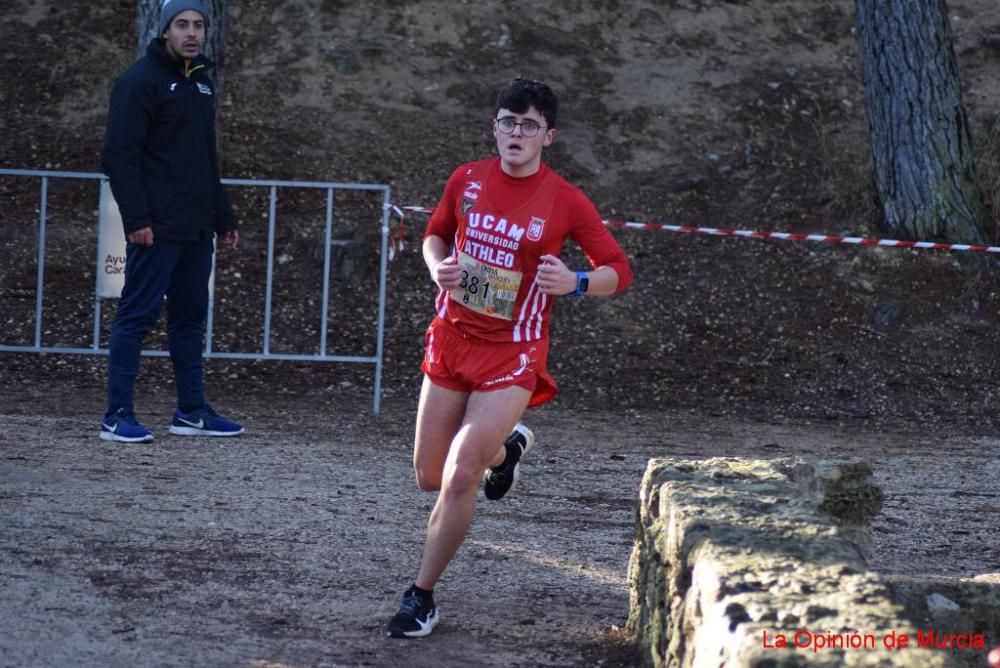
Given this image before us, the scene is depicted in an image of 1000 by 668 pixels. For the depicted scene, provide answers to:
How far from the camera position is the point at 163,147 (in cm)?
731

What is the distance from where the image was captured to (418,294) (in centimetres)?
1137

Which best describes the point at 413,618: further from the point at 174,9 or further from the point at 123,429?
the point at 174,9

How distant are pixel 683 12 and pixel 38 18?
6.72 m

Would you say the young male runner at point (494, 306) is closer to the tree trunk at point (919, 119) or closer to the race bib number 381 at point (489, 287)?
the race bib number 381 at point (489, 287)

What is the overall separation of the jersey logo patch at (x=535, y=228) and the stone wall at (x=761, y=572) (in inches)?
33.9

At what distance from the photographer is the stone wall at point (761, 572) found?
3.09 meters

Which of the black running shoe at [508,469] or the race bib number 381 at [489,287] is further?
the black running shoe at [508,469]

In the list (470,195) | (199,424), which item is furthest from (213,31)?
(470,195)

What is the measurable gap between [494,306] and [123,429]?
3440 millimetres

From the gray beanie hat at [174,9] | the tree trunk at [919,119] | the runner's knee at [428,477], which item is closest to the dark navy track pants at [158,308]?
the gray beanie hat at [174,9]

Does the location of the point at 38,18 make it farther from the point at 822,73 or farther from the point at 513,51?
the point at 822,73

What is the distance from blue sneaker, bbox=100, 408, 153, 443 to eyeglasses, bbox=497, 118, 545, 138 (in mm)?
3534

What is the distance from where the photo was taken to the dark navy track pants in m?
7.36

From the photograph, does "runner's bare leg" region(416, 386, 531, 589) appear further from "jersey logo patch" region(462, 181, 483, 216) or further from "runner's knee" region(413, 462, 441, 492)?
"jersey logo patch" region(462, 181, 483, 216)
